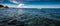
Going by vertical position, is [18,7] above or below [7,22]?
above

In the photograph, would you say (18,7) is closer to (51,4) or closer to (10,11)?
(10,11)

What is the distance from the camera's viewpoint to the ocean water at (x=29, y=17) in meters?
1.20

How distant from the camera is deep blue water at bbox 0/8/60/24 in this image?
123cm

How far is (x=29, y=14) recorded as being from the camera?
1.25 m

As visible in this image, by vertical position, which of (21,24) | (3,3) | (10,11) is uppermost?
(3,3)

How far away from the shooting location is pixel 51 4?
1.26m

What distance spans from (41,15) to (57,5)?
9.4 inches

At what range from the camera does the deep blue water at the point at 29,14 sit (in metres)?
1.23

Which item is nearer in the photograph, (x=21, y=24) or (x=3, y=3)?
(x=21, y=24)

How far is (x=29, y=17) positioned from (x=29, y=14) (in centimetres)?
4

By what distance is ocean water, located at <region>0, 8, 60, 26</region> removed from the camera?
3.95 feet

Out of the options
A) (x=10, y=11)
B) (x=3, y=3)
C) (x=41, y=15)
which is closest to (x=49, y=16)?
(x=41, y=15)

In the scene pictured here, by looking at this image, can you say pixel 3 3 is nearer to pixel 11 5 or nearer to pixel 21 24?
pixel 11 5

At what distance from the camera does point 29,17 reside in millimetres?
1248
